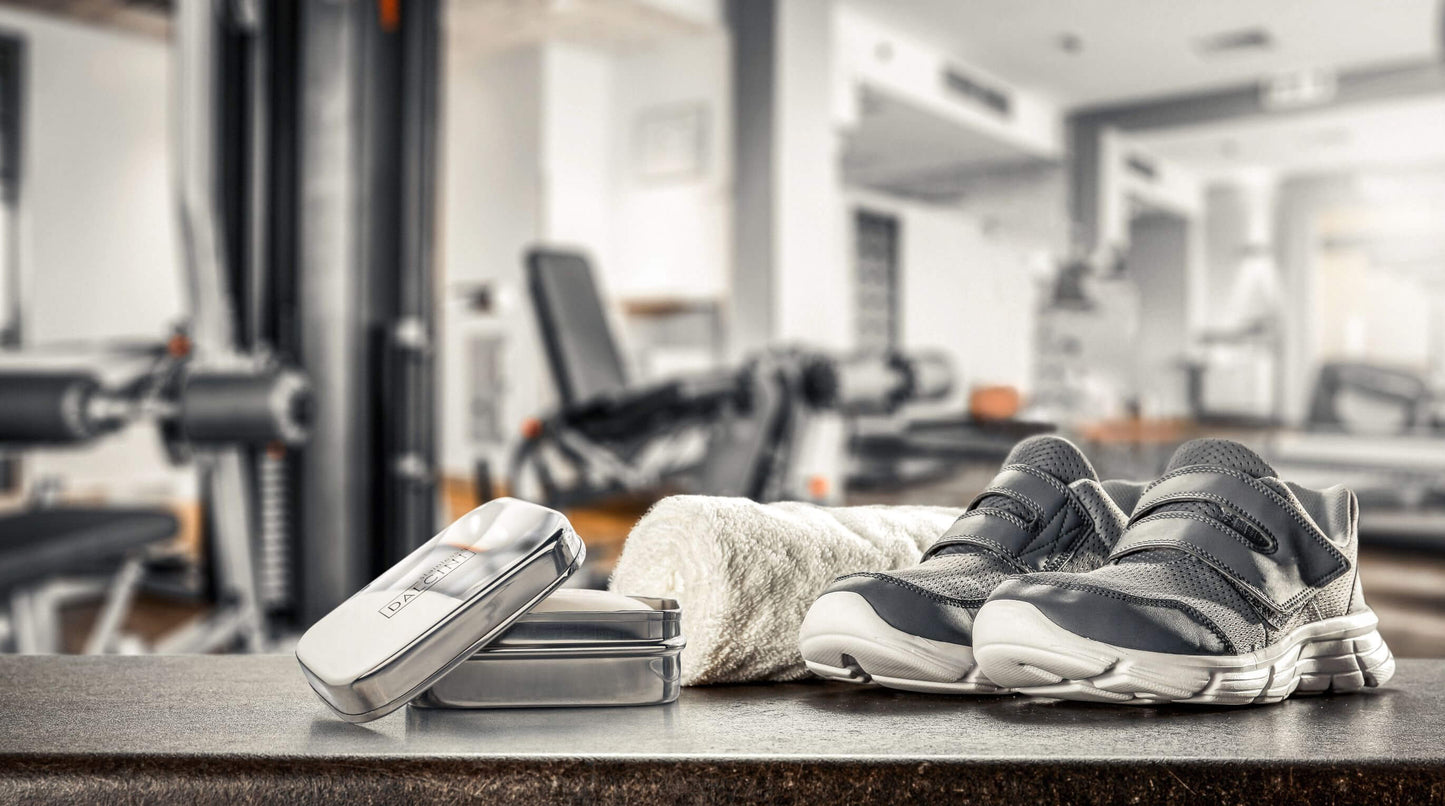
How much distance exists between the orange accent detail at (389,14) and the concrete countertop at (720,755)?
7.22 ft

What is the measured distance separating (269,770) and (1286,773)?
348mm

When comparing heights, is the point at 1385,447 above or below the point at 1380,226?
below

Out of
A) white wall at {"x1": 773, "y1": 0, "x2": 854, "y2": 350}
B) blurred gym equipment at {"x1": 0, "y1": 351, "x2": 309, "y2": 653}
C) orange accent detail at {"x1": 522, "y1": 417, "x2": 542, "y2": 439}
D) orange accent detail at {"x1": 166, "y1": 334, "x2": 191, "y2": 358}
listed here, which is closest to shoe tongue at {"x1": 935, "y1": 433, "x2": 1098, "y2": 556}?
blurred gym equipment at {"x1": 0, "y1": 351, "x2": 309, "y2": 653}

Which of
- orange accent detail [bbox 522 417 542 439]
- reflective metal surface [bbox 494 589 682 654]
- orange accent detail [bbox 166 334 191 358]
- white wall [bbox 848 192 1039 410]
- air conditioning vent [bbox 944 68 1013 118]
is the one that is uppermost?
air conditioning vent [bbox 944 68 1013 118]

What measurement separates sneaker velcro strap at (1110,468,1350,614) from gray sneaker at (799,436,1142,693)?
4cm

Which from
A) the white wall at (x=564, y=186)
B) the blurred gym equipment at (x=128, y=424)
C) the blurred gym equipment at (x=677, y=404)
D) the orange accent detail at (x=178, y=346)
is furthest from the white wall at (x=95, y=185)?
the orange accent detail at (x=178, y=346)

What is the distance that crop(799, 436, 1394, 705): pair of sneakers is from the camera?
439 mm

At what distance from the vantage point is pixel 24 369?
1593 millimetres

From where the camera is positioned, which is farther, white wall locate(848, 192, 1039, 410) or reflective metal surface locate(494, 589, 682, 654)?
white wall locate(848, 192, 1039, 410)

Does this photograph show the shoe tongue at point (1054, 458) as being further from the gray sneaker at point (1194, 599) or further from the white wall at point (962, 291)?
the white wall at point (962, 291)

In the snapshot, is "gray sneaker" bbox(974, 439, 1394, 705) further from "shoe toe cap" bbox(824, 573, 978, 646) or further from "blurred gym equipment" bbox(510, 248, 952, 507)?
"blurred gym equipment" bbox(510, 248, 952, 507)

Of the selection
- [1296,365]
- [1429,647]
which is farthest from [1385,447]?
[1296,365]

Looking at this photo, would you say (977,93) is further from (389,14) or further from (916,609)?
(916,609)

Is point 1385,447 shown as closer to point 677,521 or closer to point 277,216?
point 277,216
